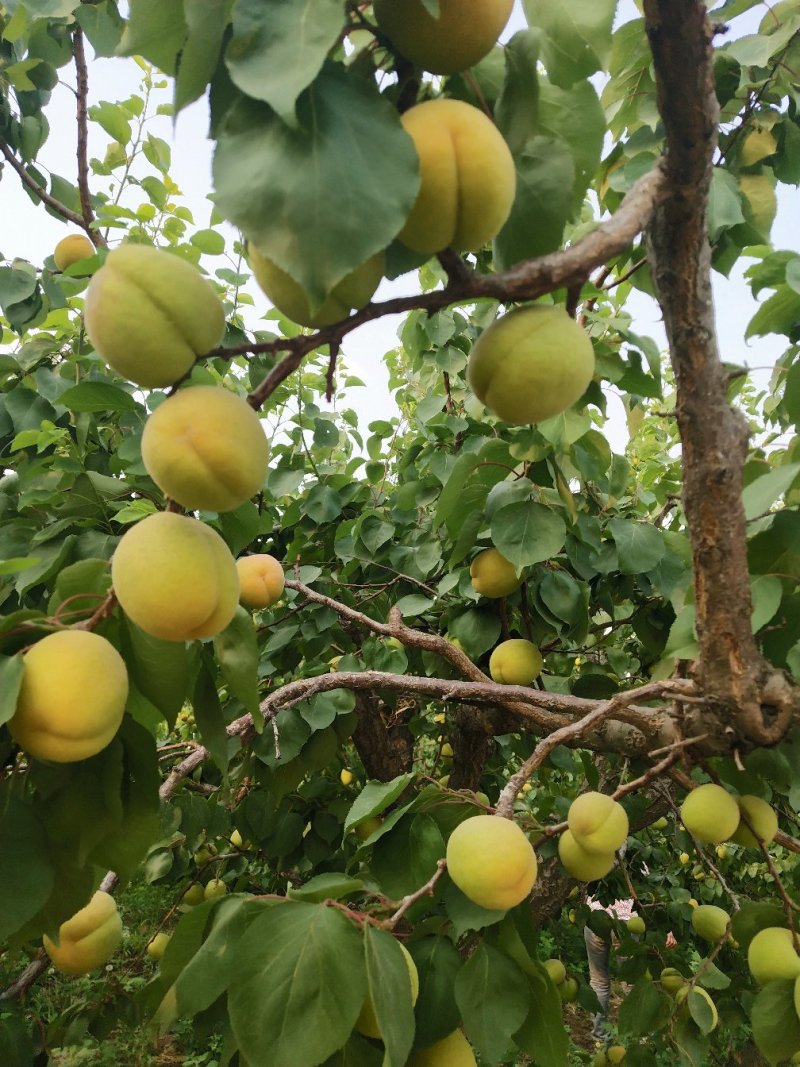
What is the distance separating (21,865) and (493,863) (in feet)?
2.05

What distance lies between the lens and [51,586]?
147 cm

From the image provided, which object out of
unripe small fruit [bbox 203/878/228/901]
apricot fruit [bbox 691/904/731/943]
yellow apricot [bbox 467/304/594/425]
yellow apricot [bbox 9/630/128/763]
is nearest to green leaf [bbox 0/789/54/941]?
yellow apricot [bbox 9/630/128/763]

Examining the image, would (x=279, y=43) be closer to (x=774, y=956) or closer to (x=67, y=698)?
(x=67, y=698)

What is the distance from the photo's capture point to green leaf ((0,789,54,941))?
79 centimetres

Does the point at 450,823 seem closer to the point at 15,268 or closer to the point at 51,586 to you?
the point at 51,586

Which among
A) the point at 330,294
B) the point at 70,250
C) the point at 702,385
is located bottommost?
the point at 702,385

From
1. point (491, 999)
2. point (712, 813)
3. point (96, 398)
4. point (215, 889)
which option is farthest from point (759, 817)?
point (215, 889)

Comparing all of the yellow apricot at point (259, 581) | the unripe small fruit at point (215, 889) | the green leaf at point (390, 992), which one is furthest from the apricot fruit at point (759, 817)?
the unripe small fruit at point (215, 889)

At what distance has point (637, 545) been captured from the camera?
204cm

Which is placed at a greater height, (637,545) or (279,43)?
(279,43)

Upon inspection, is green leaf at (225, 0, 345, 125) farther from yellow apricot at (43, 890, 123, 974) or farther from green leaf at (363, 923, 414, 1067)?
yellow apricot at (43, 890, 123, 974)

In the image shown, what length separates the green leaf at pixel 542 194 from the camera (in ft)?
2.39

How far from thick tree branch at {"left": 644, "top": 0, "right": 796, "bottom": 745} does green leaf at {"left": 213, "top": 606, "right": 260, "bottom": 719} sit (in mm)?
683

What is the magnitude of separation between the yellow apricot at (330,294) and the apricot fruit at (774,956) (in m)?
1.28
